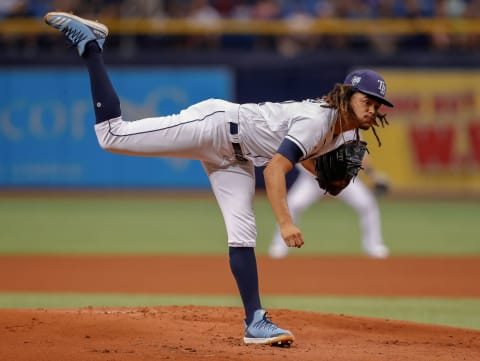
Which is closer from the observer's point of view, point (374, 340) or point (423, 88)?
point (374, 340)

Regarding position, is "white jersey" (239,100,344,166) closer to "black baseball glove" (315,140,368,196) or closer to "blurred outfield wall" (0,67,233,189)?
"black baseball glove" (315,140,368,196)

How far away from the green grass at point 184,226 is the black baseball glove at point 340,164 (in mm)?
5858

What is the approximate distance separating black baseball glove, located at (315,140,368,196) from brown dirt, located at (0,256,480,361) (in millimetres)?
1069

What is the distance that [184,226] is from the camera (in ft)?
48.8

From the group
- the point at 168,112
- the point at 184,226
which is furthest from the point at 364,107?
the point at 168,112

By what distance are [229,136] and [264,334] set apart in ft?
4.20

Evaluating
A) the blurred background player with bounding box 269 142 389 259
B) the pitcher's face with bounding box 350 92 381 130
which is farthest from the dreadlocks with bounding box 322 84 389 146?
the blurred background player with bounding box 269 142 389 259

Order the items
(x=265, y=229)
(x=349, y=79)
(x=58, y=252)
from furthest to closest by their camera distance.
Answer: (x=265, y=229) → (x=58, y=252) → (x=349, y=79)

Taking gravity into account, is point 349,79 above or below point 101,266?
above

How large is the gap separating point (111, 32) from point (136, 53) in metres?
0.65

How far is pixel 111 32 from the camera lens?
18.9m

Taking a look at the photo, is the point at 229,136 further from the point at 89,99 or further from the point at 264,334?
the point at 89,99

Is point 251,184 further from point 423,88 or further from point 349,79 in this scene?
point 423,88

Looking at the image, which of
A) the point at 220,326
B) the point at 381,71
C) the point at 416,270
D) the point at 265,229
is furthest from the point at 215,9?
the point at 220,326
